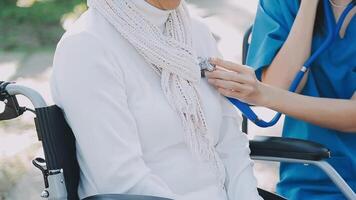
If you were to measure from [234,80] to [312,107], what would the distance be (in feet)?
1.00

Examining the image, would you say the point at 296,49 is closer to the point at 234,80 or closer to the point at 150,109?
the point at 234,80

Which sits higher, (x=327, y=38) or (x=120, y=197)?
(x=327, y=38)

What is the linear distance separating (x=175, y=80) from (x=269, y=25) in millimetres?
558

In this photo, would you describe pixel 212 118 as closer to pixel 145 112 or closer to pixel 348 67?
pixel 145 112

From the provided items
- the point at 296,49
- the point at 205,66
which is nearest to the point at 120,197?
the point at 205,66

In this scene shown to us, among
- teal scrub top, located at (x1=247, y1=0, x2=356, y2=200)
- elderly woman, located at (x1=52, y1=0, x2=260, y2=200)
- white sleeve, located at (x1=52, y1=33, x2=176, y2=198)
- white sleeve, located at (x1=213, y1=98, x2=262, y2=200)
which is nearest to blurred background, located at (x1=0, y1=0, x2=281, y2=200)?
teal scrub top, located at (x1=247, y1=0, x2=356, y2=200)

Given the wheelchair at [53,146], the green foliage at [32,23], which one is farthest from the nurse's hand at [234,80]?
the green foliage at [32,23]

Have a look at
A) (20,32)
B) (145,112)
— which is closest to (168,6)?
(145,112)

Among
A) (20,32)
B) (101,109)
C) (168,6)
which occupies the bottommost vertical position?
(20,32)

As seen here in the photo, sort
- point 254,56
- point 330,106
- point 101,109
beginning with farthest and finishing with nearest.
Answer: point 254,56 → point 330,106 → point 101,109

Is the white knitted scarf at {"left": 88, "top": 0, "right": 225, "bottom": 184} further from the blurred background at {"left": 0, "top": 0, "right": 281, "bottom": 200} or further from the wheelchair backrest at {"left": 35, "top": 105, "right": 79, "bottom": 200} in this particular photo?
the blurred background at {"left": 0, "top": 0, "right": 281, "bottom": 200}

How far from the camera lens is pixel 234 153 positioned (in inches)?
103

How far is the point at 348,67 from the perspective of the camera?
8.99 feet

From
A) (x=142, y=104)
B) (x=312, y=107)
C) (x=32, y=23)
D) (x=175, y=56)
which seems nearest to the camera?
(x=142, y=104)
